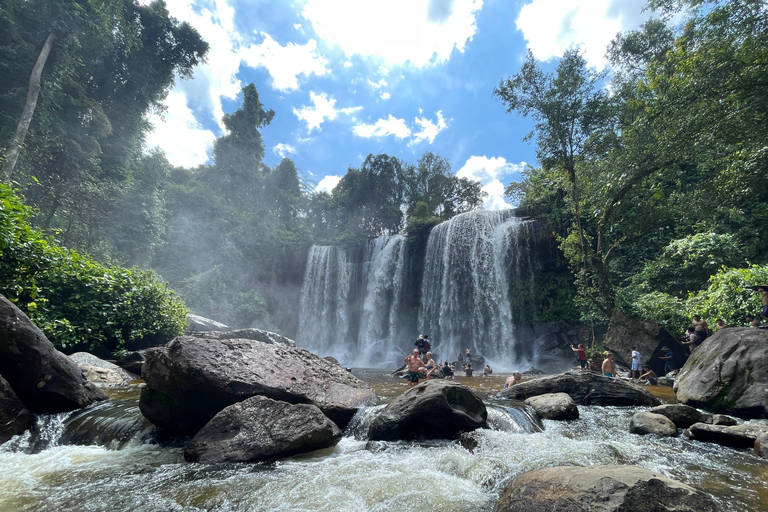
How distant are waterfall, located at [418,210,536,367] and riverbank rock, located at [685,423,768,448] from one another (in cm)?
1498

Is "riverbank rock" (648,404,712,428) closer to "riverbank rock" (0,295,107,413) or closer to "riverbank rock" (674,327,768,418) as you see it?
"riverbank rock" (674,327,768,418)

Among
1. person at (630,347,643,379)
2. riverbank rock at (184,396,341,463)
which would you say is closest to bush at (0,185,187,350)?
riverbank rock at (184,396,341,463)

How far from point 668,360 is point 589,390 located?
707cm

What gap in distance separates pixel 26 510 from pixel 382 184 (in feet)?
125

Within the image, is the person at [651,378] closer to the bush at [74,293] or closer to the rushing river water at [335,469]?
the rushing river water at [335,469]

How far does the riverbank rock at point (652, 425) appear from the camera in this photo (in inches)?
201

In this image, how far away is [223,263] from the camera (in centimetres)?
3238

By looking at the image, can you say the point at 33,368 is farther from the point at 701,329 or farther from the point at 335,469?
the point at 701,329

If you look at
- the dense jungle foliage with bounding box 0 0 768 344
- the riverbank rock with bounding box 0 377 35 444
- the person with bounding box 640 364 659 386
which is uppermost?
the dense jungle foliage with bounding box 0 0 768 344

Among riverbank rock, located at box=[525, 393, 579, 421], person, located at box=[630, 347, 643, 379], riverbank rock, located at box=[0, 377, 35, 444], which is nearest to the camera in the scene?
riverbank rock, located at box=[0, 377, 35, 444]

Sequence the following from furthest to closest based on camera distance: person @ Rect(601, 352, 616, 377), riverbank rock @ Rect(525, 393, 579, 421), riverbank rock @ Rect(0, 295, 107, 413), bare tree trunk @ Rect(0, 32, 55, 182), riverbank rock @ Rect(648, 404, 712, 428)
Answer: bare tree trunk @ Rect(0, 32, 55, 182) < person @ Rect(601, 352, 616, 377) < riverbank rock @ Rect(525, 393, 579, 421) < riverbank rock @ Rect(648, 404, 712, 428) < riverbank rock @ Rect(0, 295, 107, 413)

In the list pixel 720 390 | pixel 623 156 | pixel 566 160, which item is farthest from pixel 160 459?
pixel 566 160

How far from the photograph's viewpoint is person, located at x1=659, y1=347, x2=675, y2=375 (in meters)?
11.6

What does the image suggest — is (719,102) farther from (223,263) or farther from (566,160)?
(223,263)
